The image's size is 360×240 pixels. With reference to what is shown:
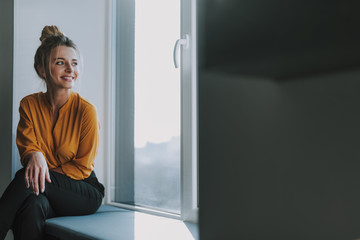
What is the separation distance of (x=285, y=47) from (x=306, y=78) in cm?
7

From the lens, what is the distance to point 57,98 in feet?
6.20

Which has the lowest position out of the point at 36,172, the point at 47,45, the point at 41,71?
the point at 36,172

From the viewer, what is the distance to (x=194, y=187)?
165 cm

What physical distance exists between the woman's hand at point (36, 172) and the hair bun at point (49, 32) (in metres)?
0.65

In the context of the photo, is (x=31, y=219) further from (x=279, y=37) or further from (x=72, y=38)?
(x=279, y=37)

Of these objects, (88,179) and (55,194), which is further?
(88,179)

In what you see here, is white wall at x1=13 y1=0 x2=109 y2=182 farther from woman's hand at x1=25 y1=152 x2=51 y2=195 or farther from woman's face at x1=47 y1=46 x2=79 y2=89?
woman's hand at x1=25 y1=152 x2=51 y2=195

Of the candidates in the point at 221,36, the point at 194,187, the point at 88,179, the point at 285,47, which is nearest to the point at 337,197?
the point at 285,47

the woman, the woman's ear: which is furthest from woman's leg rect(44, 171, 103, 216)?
the woman's ear

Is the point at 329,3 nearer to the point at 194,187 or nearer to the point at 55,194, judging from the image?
the point at 194,187

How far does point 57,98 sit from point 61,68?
159 millimetres

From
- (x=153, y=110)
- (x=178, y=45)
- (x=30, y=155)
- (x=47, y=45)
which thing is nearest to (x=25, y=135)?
(x=30, y=155)

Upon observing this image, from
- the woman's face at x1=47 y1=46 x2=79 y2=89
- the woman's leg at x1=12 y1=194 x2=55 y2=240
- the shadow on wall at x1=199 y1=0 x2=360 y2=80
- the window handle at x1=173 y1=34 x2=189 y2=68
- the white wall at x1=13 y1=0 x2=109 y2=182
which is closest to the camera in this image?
the shadow on wall at x1=199 y1=0 x2=360 y2=80

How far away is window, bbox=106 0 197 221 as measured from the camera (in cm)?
169
